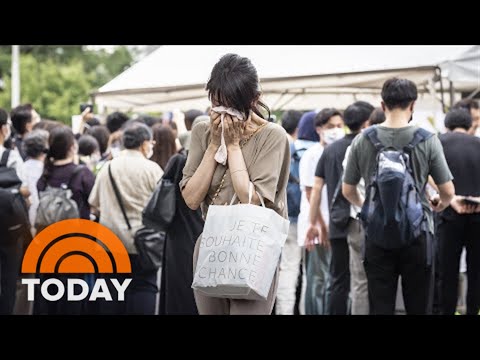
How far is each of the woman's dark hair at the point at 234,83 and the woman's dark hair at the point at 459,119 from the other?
4.59 meters

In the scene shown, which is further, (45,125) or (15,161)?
(45,125)

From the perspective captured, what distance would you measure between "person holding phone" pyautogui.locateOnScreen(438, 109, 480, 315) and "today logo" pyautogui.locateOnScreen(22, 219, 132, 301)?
2731 mm

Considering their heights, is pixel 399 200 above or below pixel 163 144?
below

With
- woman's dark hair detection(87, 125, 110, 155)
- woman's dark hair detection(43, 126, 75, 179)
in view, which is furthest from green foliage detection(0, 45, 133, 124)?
woman's dark hair detection(43, 126, 75, 179)

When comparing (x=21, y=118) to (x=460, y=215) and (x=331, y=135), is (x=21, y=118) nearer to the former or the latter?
(x=331, y=135)

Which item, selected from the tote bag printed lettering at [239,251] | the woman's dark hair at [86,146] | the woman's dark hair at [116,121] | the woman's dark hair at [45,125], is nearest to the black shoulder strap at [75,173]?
the woman's dark hair at [45,125]

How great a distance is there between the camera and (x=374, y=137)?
693 centimetres

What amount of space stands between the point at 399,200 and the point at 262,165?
6.43 feet

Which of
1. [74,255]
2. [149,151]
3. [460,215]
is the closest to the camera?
[74,255]

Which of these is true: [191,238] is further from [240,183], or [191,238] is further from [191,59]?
[191,59]

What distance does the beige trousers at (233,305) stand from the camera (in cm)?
489

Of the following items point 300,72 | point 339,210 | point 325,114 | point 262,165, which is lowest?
point 339,210

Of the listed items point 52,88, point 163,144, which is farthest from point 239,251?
point 52,88

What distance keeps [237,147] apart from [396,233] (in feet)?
6.83
